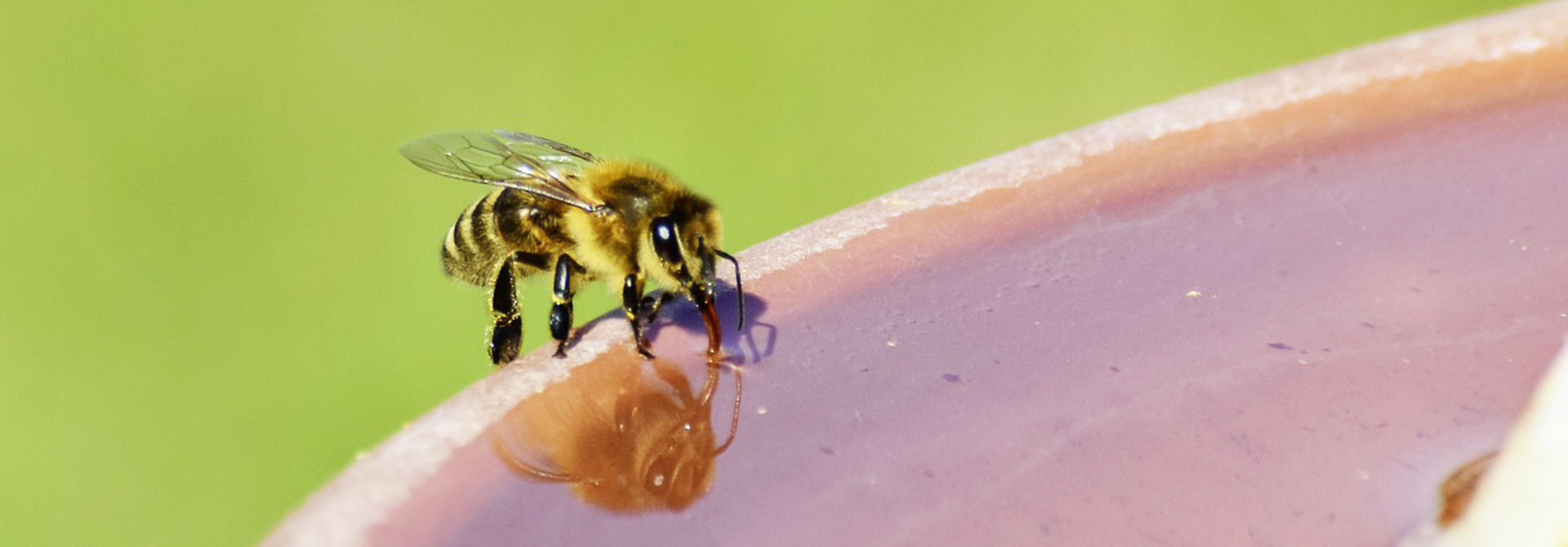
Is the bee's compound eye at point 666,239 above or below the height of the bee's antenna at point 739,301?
below

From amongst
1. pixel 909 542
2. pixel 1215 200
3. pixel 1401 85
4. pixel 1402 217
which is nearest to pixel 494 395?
pixel 909 542

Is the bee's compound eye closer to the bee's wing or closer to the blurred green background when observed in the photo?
the bee's wing

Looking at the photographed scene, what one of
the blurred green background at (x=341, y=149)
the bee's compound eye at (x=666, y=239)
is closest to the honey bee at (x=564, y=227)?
the bee's compound eye at (x=666, y=239)

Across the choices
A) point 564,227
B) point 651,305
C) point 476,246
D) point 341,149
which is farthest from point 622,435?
point 341,149

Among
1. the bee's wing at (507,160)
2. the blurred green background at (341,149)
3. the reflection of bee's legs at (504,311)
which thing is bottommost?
the blurred green background at (341,149)

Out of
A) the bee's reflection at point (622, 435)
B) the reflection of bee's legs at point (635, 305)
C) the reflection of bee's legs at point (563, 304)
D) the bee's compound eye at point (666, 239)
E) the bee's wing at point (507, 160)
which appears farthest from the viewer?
the bee's wing at point (507, 160)

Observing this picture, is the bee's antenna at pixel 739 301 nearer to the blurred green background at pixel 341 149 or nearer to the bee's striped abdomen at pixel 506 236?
the bee's striped abdomen at pixel 506 236
